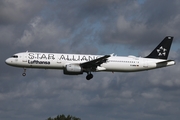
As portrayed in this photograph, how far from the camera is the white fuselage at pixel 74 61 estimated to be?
260ft

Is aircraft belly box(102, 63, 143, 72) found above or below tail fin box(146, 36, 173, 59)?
below

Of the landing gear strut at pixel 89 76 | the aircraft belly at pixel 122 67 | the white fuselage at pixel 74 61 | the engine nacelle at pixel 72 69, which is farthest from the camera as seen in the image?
the landing gear strut at pixel 89 76

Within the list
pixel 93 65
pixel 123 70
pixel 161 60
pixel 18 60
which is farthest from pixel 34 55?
pixel 161 60

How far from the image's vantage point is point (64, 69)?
7994 centimetres

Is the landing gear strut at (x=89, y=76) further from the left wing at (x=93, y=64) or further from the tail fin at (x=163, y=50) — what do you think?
the tail fin at (x=163, y=50)

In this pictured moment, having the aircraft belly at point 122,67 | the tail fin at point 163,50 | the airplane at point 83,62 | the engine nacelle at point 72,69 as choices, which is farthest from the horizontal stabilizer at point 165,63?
the engine nacelle at point 72,69

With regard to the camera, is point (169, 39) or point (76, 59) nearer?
point (76, 59)

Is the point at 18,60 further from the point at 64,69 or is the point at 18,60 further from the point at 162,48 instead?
the point at 162,48

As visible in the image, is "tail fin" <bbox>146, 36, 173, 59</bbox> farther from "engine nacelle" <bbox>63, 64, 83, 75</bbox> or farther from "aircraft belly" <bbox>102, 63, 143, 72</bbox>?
"engine nacelle" <bbox>63, 64, 83, 75</bbox>

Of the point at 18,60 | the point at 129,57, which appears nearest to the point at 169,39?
the point at 129,57

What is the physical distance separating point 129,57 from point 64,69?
41.9ft

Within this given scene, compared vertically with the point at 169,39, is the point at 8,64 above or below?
below

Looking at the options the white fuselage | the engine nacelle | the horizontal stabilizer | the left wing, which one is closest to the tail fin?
the white fuselage

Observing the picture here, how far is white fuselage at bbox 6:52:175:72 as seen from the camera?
79312 mm
